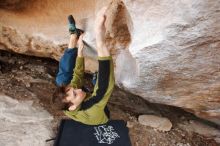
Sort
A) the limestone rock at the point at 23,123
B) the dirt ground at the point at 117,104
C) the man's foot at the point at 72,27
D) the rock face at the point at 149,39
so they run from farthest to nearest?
the dirt ground at the point at 117,104, the limestone rock at the point at 23,123, the man's foot at the point at 72,27, the rock face at the point at 149,39

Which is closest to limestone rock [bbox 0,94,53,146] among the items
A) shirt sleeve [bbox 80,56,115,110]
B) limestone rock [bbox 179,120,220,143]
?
shirt sleeve [bbox 80,56,115,110]

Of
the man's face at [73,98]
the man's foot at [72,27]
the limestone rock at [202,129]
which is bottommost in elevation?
the limestone rock at [202,129]

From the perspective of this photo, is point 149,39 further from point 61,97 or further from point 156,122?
point 156,122

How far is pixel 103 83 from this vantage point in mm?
2672

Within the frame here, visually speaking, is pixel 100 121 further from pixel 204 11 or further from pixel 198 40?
pixel 204 11

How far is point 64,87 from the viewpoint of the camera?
2.95m

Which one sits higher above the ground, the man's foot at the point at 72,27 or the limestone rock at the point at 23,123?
the man's foot at the point at 72,27

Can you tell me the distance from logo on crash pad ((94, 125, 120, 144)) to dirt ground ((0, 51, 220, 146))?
229mm

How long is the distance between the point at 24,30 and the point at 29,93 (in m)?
0.75

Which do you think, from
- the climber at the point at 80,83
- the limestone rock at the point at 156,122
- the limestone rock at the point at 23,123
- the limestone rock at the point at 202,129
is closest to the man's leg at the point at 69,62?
the climber at the point at 80,83

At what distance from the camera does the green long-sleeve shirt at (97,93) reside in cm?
261

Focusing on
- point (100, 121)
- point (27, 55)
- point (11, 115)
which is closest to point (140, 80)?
point (100, 121)

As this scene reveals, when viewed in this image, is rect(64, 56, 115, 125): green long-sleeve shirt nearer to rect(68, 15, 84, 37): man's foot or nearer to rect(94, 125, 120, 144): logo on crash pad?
rect(68, 15, 84, 37): man's foot

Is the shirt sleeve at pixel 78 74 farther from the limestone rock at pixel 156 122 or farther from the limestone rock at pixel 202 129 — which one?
the limestone rock at pixel 202 129
